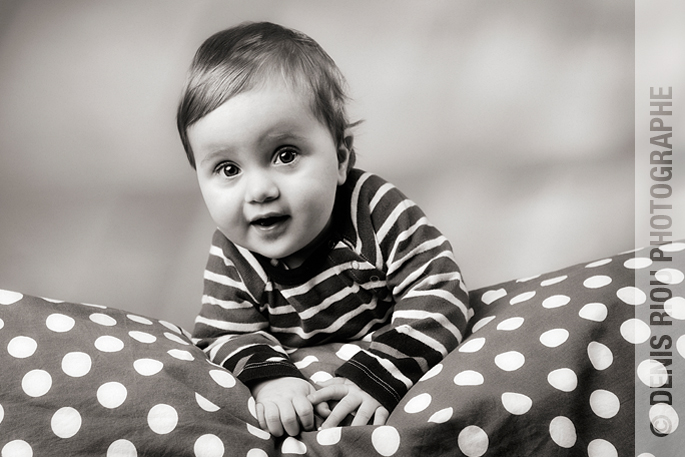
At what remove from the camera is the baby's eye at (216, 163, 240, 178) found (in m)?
0.95

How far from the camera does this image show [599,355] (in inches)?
30.5

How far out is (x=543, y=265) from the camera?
1.62 metres

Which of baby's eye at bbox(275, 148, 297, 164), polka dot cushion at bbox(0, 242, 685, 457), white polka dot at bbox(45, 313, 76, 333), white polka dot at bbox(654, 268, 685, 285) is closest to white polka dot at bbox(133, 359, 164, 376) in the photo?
polka dot cushion at bbox(0, 242, 685, 457)

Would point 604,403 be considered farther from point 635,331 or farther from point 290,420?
point 290,420

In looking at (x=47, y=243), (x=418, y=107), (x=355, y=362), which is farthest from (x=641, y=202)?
(x=47, y=243)

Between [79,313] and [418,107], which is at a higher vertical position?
[418,107]

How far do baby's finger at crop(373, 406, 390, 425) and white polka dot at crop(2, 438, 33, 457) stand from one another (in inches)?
15.1

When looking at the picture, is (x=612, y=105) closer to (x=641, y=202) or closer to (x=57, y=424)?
(x=641, y=202)

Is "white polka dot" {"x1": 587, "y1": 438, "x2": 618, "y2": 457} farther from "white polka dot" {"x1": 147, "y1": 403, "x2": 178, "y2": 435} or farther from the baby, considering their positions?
"white polka dot" {"x1": 147, "y1": 403, "x2": 178, "y2": 435}

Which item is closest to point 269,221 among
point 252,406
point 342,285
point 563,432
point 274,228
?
point 274,228

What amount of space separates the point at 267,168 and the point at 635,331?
51cm

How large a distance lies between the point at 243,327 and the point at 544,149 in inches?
36.5

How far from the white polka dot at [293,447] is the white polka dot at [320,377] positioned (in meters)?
0.15

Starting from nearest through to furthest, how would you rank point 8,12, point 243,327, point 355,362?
1. point 355,362
2. point 243,327
3. point 8,12
